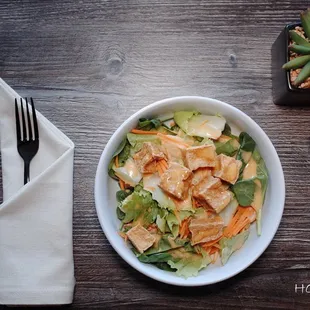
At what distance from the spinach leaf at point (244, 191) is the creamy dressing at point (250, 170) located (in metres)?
0.02

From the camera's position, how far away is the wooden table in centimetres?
125

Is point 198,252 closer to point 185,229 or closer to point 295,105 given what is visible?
point 185,229

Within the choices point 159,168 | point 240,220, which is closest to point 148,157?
point 159,168

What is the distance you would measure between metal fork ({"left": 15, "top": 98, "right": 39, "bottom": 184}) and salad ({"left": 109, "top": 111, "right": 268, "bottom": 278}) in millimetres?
206

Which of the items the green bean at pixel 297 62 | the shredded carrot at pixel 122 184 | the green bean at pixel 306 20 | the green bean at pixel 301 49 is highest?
the green bean at pixel 306 20

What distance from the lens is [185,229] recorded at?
1168mm

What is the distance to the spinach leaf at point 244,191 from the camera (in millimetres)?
1172

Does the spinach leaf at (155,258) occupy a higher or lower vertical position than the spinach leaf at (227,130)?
lower

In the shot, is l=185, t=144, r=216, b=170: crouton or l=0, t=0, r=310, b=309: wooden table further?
l=0, t=0, r=310, b=309: wooden table

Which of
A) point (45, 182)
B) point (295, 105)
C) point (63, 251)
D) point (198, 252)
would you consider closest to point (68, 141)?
point (45, 182)

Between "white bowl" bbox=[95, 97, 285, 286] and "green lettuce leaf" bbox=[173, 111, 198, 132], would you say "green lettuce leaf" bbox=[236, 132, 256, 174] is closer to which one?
"white bowl" bbox=[95, 97, 285, 286]

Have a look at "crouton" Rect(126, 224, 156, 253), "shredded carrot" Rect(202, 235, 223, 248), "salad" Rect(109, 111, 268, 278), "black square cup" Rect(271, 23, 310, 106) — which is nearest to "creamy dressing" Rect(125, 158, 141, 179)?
"salad" Rect(109, 111, 268, 278)

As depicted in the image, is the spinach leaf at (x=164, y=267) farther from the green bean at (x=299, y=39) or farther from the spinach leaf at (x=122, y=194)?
the green bean at (x=299, y=39)

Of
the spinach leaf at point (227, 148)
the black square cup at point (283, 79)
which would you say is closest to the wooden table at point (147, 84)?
the black square cup at point (283, 79)
